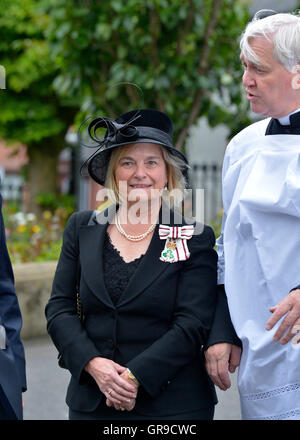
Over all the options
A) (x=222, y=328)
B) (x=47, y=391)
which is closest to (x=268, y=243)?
(x=222, y=328)

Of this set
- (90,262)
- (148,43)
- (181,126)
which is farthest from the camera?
(181,126)

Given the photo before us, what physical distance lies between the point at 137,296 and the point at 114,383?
0.32 m

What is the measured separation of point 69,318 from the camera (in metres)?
2.60

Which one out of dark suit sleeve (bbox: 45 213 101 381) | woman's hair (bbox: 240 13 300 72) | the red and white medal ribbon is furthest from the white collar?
dark suit sleeve (bbox: 45 213 101 381)

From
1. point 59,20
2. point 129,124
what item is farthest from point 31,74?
point 129,124

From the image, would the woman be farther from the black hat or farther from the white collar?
the white collar

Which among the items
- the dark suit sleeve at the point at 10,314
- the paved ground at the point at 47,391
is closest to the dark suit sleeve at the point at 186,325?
the dark suit sleeve at the point at 10,314

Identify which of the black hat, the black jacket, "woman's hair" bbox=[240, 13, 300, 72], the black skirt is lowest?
the black skirt

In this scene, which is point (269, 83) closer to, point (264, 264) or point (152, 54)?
point (264, 264)

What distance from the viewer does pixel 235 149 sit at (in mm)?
2602

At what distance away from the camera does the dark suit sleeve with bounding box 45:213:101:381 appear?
252 centimetres

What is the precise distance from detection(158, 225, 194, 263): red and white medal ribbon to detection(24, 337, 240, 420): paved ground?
2492 millimetres

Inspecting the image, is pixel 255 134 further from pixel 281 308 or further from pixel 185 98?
pixel 185 98
